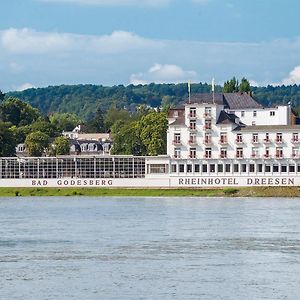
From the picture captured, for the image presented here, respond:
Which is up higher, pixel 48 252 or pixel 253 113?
pixel 253 113

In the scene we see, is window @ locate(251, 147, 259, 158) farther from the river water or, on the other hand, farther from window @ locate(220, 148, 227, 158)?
the river water

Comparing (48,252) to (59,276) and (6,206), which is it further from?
(6,206)

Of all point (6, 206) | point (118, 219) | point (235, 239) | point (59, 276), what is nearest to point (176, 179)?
point (6, 206)

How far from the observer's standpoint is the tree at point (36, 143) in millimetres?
174000

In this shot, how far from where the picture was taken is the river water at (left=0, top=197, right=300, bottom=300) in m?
50.4

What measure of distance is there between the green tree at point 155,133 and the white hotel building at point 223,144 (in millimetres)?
8662

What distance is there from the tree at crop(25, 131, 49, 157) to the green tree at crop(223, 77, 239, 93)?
26486 mm

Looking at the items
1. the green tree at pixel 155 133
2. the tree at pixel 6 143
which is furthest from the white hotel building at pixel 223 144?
the tree at pixel 6 143

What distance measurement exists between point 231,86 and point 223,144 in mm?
45858

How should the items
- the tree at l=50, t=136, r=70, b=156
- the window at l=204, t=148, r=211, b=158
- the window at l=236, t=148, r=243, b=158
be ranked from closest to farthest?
the window at l=236, t=148, r=243, b=158
the window at l=204, t=148, r=211, b=158
the tree at l=50, t=136, r=70, b=156

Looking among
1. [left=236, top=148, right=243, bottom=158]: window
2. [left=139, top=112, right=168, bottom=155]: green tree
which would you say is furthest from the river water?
[left=139, top=112, right=168, bottom=155]: green tree

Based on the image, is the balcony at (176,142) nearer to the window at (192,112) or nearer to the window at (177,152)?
the window at (177,152)

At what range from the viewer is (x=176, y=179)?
473 feet

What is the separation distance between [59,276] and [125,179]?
90.5 m
